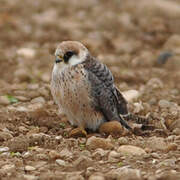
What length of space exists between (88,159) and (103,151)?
1.36ft

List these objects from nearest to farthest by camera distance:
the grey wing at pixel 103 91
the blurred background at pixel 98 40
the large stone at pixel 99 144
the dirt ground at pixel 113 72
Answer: the dirt ground at pixel 113 72 → the large stone at pixel 99 144 → the grey wing at pixel 103 91 → the blurred background at pixel 98 40

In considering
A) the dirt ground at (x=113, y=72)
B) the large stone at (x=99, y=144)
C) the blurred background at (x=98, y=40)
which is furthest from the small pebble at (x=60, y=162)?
the blurred background at (x=98, y=40)

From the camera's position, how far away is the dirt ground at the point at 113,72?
533 cm

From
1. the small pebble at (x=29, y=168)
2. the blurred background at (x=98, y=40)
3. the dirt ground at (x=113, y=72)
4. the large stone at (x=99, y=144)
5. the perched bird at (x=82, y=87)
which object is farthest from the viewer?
the blurred background at (x=98, y=40)

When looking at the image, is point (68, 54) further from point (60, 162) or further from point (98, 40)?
point (98, 40)

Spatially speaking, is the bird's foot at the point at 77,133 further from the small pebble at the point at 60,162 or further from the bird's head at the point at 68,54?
the small pebble at the point at 60,162

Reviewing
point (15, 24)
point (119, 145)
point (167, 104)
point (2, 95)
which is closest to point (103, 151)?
point (119, 145)

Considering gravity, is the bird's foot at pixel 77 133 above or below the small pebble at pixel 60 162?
above

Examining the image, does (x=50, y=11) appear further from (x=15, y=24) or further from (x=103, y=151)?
(x=103, y=151)

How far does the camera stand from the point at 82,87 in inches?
249

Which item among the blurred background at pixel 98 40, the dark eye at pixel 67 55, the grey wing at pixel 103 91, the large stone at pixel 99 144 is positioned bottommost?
the large stone at pixel 99 144

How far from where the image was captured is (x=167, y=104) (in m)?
7.69

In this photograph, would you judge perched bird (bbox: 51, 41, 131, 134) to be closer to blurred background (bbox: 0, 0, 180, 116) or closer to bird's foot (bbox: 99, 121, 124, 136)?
bird's foot (bbox: 99, 121, 124, 136)

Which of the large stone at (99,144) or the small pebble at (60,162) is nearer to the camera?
Answer: the small pebble at (60,162)
